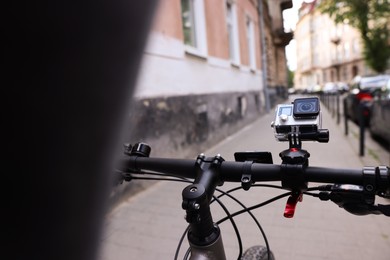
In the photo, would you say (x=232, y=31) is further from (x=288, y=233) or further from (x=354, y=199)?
(x=354, y=199)

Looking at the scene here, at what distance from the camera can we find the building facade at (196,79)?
4.50m

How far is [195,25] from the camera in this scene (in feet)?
21.5

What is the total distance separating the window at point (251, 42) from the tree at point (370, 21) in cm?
A: 609

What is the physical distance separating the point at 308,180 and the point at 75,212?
0.56m

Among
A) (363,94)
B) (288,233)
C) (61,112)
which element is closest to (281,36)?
(363,94)

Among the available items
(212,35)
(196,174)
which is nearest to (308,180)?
(196,174)

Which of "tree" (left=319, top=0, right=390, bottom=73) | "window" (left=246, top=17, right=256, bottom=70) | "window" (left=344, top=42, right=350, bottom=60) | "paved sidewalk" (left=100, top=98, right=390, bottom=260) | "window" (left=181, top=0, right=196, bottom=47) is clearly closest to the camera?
"paved sidewalk" (left=100, top=98, right=390, bottom=260)

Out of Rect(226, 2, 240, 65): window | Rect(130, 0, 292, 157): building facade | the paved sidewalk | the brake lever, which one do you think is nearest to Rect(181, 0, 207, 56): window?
Rect(130, 0, 292, 157): building facade

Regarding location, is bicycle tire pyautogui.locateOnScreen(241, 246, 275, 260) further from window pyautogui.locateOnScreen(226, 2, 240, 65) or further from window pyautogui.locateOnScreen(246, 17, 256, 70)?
window pyautogui.locateOnScreen(246, 17, 256, 70)

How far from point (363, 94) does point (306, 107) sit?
31.2 ft

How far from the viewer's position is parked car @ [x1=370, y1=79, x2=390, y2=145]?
19.2ft

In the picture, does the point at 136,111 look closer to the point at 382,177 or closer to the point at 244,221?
the point at 244,221

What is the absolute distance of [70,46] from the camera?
63cm

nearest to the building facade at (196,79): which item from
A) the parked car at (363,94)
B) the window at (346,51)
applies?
the parked car at (363,94)
